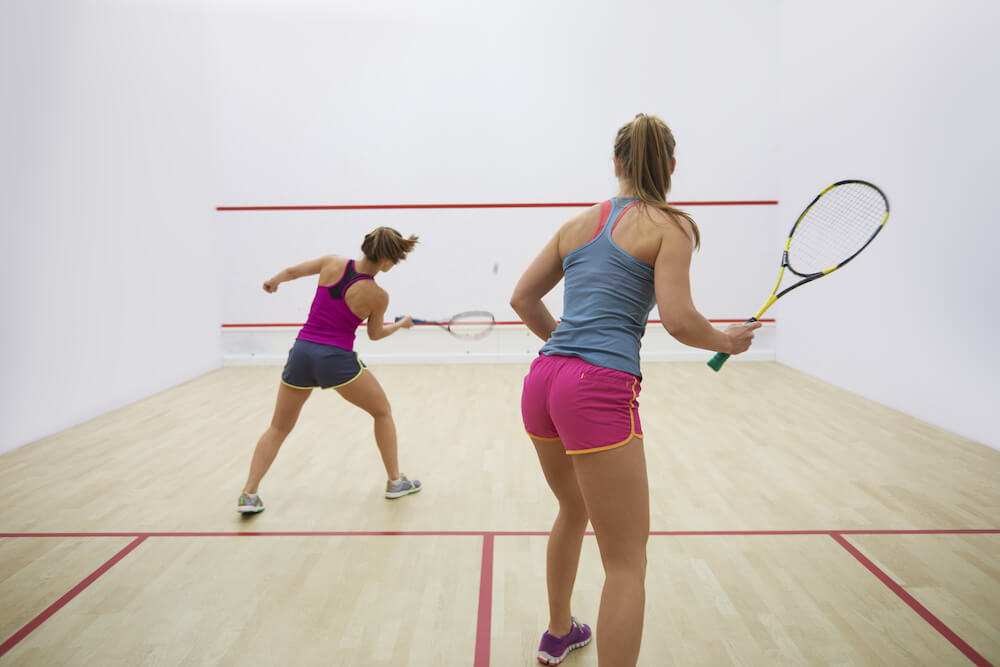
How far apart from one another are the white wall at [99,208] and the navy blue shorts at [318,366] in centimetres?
180

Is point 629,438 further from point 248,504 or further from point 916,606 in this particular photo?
point 248,504

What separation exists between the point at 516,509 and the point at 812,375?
299 centimetres

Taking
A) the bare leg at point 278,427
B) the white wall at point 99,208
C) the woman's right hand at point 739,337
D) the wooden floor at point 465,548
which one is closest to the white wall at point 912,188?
the wooden floor at point 465,548

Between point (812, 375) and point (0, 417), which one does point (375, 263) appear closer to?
point (0, 417)

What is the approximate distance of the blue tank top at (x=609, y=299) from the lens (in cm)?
102

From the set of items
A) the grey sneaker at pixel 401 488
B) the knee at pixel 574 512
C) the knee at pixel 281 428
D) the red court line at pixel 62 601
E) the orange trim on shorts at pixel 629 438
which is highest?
the orange trim on shorts at pixel 629 438

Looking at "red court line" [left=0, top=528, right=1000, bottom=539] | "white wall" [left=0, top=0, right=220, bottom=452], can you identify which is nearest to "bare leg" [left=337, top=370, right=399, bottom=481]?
"red court line" [left=0, top=528, right=1000, bottom=539]

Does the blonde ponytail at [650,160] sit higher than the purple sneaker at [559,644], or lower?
higher

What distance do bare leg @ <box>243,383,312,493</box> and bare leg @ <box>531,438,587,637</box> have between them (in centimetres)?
111

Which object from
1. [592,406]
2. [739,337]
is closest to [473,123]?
[739,337]

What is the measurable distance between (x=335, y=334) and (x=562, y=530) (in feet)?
3.67

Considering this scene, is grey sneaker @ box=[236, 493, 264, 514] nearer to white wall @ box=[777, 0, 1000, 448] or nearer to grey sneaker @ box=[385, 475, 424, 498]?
grey sneaker @ box=[385, 475, 424, 498]

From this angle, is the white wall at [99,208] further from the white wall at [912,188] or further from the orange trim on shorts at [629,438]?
the white wall at [912,188]

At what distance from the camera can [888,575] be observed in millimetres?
1727
